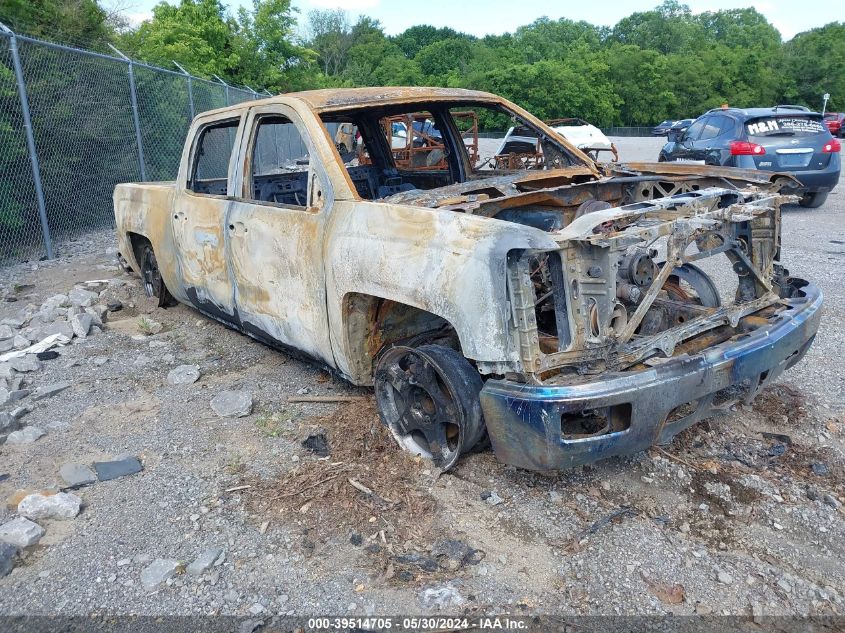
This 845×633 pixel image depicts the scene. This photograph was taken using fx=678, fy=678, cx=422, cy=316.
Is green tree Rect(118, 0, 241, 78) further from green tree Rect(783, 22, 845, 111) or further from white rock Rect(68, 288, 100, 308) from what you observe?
green tree Rect(783, 22, 845, 111)

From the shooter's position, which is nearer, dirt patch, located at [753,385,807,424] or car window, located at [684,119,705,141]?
dirt patch, located at [753,385,807,424]

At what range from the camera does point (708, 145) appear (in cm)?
1066

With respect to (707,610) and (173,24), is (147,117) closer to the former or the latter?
(707,610)

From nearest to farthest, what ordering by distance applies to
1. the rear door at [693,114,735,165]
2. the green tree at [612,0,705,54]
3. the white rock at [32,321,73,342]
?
the white rock at [32,321,73,342] < the rear door at [693,114,735,165] < the green tree at [612,0,705,54]

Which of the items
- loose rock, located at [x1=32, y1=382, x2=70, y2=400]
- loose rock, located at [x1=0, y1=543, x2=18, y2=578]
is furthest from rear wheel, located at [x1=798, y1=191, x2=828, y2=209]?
loose rock, located at [x1=0, y1=543, x2=18, y2=578]

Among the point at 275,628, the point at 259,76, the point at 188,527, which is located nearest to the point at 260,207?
the point at 188,527

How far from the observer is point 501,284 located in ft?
8.45

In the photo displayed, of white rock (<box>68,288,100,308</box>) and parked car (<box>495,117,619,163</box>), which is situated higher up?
parked car (<box>495,117,619,163</box>)

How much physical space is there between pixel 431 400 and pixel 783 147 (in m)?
9.03

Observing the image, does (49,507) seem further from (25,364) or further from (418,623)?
(25,364)

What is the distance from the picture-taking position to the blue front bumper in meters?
2.57

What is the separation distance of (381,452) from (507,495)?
71 cm

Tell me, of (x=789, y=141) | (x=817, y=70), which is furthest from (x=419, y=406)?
(x=817, y=70)

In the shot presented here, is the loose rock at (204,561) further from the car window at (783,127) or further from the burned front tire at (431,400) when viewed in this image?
the car window at (783,127)
